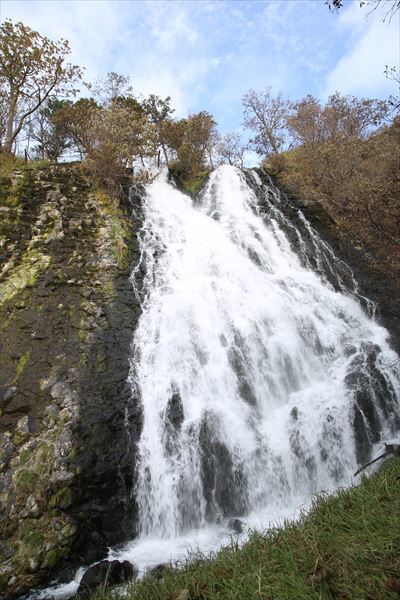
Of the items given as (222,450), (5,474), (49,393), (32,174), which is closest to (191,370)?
(222,450)

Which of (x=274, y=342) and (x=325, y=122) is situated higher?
(x=325, y=122)

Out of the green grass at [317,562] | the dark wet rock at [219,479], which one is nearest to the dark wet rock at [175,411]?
the dark wet rock at [219,479]

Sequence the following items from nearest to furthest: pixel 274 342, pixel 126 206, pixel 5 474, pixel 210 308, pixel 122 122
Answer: pixel 5 474 < pixel 274 342 < pixel 210 308 < pixel 126 206 < pixel 122 122

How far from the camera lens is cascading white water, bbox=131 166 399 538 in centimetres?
743

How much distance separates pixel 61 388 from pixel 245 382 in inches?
165

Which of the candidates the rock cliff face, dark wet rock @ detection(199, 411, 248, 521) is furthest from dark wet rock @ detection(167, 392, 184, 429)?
the rock cliff face

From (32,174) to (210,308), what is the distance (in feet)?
29.0

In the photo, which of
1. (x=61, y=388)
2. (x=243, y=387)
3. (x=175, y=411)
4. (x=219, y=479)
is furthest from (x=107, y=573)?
(x=243, y=387)

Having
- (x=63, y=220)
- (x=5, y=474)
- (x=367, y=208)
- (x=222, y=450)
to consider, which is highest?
(x=63, y=220)

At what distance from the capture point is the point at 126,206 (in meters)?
15.0

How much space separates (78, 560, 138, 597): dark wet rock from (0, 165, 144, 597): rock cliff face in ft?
2.42

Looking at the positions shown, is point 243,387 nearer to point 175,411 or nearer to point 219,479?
point 175,411

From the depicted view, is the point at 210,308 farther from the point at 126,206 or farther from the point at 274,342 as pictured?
the point at 126,206

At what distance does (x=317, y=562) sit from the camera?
3.36 metres
